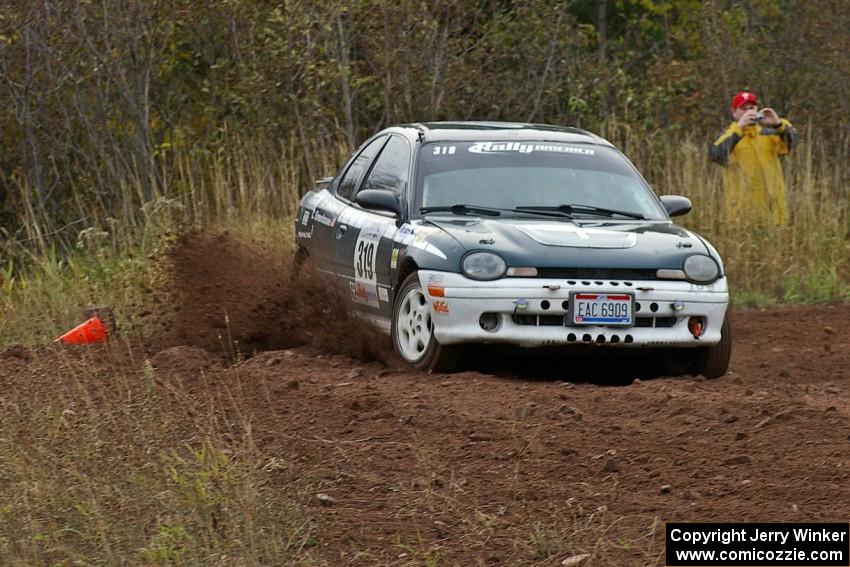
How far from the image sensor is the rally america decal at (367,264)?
995 cm

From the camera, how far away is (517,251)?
29.3ft

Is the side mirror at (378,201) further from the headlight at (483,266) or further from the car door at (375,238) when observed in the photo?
the headlight at (483,266)

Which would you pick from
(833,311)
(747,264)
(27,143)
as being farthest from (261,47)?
(833,311)

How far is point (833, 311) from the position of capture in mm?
13508

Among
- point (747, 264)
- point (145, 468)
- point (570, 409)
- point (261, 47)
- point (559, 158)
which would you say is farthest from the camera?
point (261, 47)

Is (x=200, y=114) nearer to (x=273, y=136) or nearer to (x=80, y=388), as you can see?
(x=273, y=136)

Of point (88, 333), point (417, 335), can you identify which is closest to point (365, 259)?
point (417, 335)

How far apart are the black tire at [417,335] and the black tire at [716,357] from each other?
4.89 ft

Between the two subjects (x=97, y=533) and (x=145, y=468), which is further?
(x=145, y=468)

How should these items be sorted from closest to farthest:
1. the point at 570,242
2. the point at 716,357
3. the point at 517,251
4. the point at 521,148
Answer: the point at 517,251 → the point at 570,242 → the point at 716,357 → the point at 521,148

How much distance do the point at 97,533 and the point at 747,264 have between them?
988cm

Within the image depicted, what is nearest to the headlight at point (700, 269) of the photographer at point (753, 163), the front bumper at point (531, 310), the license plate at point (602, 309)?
the front bumper at point (531, 310)

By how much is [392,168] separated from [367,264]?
0.79m

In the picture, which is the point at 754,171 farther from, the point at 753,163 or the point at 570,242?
the point at 570,242
